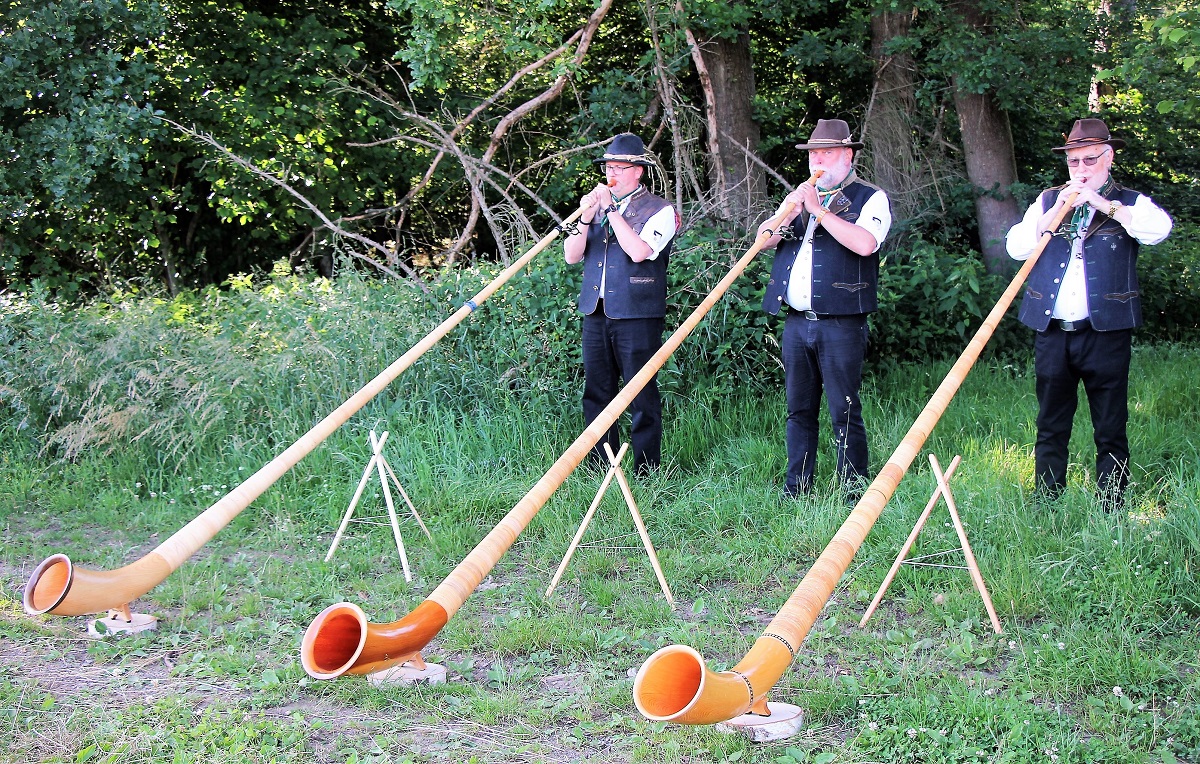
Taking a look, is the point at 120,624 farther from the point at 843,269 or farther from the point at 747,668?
the point at 843,269

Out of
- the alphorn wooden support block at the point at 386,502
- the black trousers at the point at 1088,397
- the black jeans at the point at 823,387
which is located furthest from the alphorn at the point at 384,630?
the black trousers at the point at 1088,397

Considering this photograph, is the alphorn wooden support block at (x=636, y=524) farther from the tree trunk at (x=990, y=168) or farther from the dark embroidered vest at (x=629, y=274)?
the tree trunk at (x=990, y=168)

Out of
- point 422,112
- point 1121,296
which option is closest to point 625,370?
point 1121,296

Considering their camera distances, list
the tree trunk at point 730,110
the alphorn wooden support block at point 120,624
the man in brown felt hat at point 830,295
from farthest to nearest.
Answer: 1. the tree trunk at point 730,110
2. the man in brown felt hat at point 830,295
3. the alphorn wooden support block at point 120,624

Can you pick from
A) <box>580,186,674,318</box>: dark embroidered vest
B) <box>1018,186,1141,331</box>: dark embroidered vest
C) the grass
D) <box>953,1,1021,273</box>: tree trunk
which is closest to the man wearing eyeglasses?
<box>580,186,674,318</box>: dark embroidered vest

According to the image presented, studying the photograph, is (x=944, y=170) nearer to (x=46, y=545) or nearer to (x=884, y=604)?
(x=884, y=604)

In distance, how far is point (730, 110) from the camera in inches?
320

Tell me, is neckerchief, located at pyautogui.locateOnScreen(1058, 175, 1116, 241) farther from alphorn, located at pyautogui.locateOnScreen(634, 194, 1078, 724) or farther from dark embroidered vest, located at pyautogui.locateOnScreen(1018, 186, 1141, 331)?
alphorn, located at pyautogui.locateOnScreen(634, 194, 1078, 724)

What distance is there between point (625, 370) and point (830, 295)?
1174mm

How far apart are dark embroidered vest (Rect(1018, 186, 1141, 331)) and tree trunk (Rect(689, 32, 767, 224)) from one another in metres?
3.41

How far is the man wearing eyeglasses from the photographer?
17.1 feet

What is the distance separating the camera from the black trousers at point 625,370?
5344 mm

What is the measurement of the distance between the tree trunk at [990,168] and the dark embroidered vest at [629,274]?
3790 mm

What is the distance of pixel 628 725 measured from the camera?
127 inches
